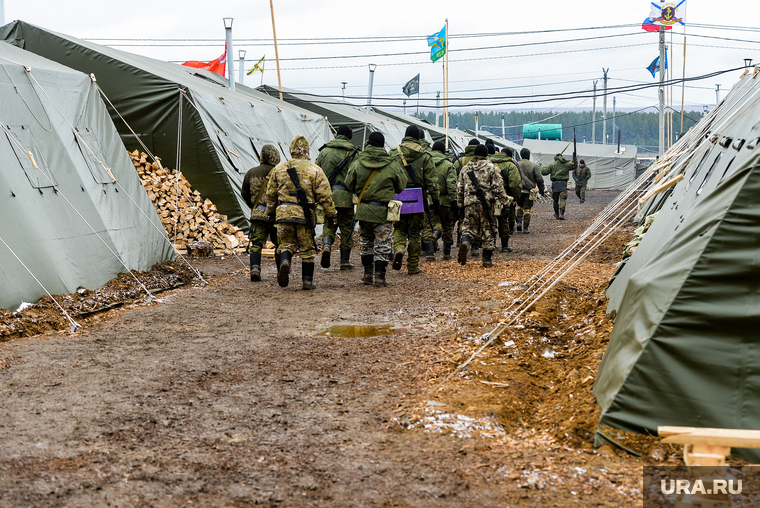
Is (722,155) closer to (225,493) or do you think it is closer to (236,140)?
(225,493)

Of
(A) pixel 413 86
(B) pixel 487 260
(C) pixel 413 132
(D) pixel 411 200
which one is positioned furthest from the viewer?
(A) pixel 413 86

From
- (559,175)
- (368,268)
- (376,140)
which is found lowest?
(368,268)

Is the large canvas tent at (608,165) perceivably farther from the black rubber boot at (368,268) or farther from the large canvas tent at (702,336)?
the large canvas tent at (702,336)

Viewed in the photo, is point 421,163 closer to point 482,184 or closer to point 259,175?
point 482,184

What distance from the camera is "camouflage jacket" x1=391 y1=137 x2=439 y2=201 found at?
10.3 meters

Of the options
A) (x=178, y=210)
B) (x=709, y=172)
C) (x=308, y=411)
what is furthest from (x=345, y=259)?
(x=308, y=411)

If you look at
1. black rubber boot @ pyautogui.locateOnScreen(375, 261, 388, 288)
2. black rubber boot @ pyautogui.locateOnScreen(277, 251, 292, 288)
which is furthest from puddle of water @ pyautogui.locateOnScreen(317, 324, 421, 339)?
black rubber boot @ pyautogui.locateOnScreen(375, 261, 388, 288)

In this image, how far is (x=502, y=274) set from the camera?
33.7ft

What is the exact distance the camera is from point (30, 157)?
25.1 feet

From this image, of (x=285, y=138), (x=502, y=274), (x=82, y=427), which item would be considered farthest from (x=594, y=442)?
(x=285, y=138)

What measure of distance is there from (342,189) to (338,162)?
1.79 feet

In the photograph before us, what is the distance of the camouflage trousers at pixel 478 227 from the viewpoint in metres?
11.1

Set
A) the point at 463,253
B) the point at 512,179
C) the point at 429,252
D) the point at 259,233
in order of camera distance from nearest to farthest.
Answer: the point at 259,233 < the point at 463,253 < the point at 429,252 < the point at 512,179


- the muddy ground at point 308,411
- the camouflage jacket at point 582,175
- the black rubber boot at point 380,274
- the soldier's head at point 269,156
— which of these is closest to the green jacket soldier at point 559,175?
the camouflage jacket at point 582,175
